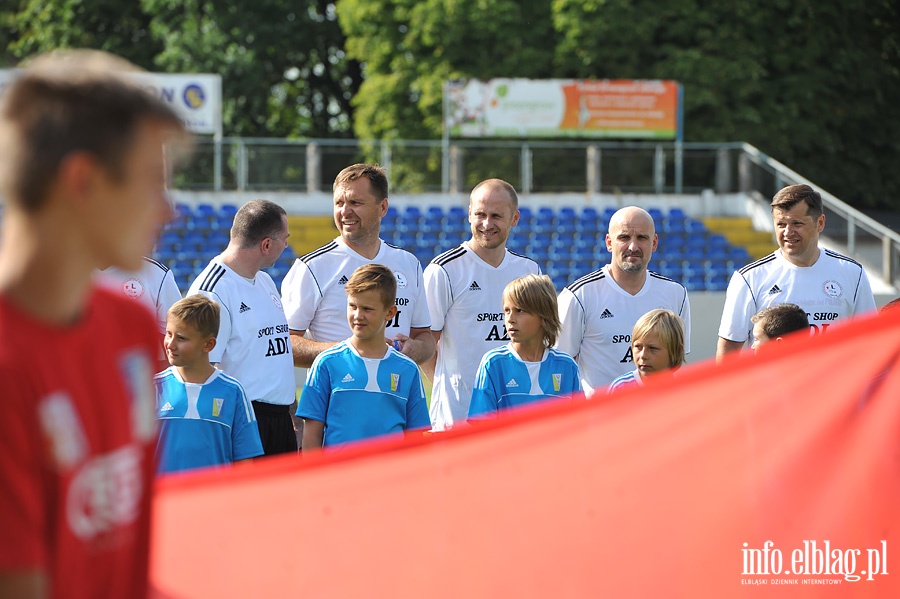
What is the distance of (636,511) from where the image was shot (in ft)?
8.76

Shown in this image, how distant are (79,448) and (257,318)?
393 cm

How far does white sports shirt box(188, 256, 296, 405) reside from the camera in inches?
218

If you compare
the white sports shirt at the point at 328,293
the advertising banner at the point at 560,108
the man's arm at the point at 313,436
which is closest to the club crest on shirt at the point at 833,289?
the white sports shirt at the point at 328,293

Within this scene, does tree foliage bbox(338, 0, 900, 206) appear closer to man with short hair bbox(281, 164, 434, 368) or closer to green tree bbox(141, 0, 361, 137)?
green tree bbox(141, 0, 361, 137)

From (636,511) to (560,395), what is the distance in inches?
111

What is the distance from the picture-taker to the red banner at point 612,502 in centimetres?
265

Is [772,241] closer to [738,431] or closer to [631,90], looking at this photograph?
[631,90]

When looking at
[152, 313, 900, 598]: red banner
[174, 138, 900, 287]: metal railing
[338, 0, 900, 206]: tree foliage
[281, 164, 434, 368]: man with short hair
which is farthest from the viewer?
[338, 0, 900, 206]: tree foliage

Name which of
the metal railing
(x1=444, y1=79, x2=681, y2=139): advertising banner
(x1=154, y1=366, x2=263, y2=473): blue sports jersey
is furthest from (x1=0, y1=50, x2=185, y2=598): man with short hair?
(x1=444, y1=79, x2=681, y2=139): advertising banner

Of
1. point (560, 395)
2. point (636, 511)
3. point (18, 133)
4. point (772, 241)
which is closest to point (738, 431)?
point (636, 511)

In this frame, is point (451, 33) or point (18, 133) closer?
point (18, 133)

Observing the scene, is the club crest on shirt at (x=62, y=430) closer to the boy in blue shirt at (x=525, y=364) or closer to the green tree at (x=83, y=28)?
the boy in blue shirt at (x=525, y=364)

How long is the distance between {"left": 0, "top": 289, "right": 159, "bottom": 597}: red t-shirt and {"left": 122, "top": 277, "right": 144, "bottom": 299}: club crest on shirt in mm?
3976

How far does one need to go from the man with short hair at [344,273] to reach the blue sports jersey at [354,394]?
1.96 feet
